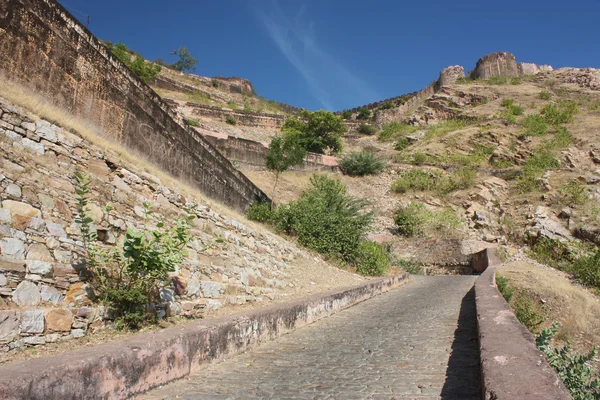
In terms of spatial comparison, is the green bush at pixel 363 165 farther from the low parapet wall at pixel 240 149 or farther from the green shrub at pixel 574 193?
the green shrub at pixel 574 193

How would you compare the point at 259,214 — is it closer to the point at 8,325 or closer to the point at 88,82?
the point at 88,82

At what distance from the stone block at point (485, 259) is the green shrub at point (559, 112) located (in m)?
20.1

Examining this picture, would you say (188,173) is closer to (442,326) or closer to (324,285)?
(324,285)

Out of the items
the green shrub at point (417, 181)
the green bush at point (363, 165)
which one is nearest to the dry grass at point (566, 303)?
the green shrub at point (417, 181)

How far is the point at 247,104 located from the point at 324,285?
40570mm

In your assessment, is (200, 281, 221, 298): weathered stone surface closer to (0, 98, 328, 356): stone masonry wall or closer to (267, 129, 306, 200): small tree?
(0, 98, 328, 356): stone masonry wall

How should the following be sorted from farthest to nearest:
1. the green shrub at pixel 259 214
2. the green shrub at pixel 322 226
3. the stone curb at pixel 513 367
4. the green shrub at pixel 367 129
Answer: the green shrub at pixel 367 129
the green shrub at pixel 259 214
the green shrub at pixel 322 226
the stone curb at pixel 513 367

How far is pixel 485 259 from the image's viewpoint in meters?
13.9

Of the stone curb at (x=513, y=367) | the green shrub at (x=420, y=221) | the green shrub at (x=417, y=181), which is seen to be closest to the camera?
the stone curb at (x=513, y=367)

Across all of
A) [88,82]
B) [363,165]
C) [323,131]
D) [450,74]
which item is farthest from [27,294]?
[450,74]

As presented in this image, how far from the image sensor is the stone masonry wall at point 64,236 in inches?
111

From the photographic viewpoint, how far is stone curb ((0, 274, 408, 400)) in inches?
71.3

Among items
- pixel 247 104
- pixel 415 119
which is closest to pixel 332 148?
pixel 415 119

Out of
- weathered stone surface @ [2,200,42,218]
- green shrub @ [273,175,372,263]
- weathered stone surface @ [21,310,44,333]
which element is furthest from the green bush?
weathered stone surface @ [21,310,44,333]
